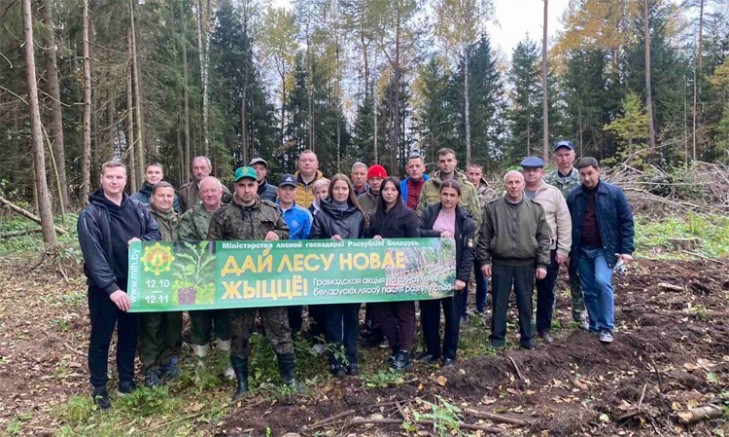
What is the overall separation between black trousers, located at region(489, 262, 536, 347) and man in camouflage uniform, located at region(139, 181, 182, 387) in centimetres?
332

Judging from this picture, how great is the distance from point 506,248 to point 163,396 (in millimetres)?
3604

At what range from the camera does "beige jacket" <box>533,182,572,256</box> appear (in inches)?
203

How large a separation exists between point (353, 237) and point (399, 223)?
19.4 inches

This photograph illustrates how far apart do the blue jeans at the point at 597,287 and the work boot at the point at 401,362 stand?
224cm

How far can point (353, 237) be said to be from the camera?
4.67 metres

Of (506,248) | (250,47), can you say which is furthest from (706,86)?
(506,248)

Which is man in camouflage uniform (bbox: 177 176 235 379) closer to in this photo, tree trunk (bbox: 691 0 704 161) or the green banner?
the green banner

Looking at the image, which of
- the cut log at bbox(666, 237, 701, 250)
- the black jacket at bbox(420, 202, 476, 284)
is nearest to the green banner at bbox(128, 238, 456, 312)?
the black jacket at bbox(420, 202, 476, 284)

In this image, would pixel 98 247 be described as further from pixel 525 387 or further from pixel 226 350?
pixel 525 387

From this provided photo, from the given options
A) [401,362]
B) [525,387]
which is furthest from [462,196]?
[525,387]

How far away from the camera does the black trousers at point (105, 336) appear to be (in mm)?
3961

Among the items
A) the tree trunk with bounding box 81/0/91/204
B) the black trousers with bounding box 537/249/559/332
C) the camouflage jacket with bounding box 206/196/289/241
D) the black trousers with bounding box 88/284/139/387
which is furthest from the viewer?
the tree trunk with bounding box 81/0/91/204

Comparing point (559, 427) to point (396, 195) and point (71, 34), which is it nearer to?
point (396, 195)

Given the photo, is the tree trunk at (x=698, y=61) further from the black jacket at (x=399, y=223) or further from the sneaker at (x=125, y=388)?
the sneaker at (x=125, y=388)
